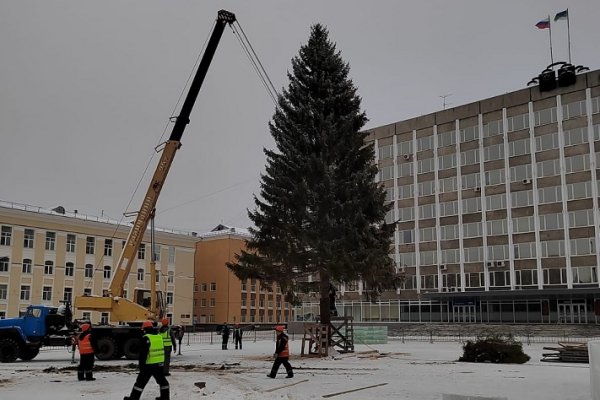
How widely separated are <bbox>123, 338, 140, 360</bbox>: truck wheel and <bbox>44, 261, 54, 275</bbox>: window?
47920 millimetres

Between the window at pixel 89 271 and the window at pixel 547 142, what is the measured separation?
51.9m

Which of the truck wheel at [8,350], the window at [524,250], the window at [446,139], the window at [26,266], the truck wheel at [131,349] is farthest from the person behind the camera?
the window at [446,139]

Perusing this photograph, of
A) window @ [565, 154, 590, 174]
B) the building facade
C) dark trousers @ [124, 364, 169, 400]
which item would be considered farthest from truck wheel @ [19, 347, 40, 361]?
the building facade

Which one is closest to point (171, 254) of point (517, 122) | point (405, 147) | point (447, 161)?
point (405, 147)

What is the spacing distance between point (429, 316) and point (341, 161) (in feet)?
141

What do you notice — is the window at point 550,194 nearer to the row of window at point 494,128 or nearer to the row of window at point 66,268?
the row of window at point 494,128

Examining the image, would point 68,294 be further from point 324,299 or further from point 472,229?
point 324,299

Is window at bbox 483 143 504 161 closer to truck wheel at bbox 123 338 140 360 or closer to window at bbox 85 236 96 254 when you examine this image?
window at bbox 85 236 96 254

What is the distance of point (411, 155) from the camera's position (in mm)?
74812

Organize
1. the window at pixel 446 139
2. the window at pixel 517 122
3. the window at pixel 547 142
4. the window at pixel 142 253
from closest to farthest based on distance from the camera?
the window at pixel 547 142 < the window at pixel 517 122 < the window at pixel 446 139 < the window at pixel 142 253

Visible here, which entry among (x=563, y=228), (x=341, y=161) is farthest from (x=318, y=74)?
(x=563, y=228)

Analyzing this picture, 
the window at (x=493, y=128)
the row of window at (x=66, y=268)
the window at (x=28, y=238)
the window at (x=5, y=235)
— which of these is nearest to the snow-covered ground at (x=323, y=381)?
the window at (x=493, y=128)

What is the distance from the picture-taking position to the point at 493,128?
68625 mm

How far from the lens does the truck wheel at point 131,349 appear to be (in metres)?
29.6
